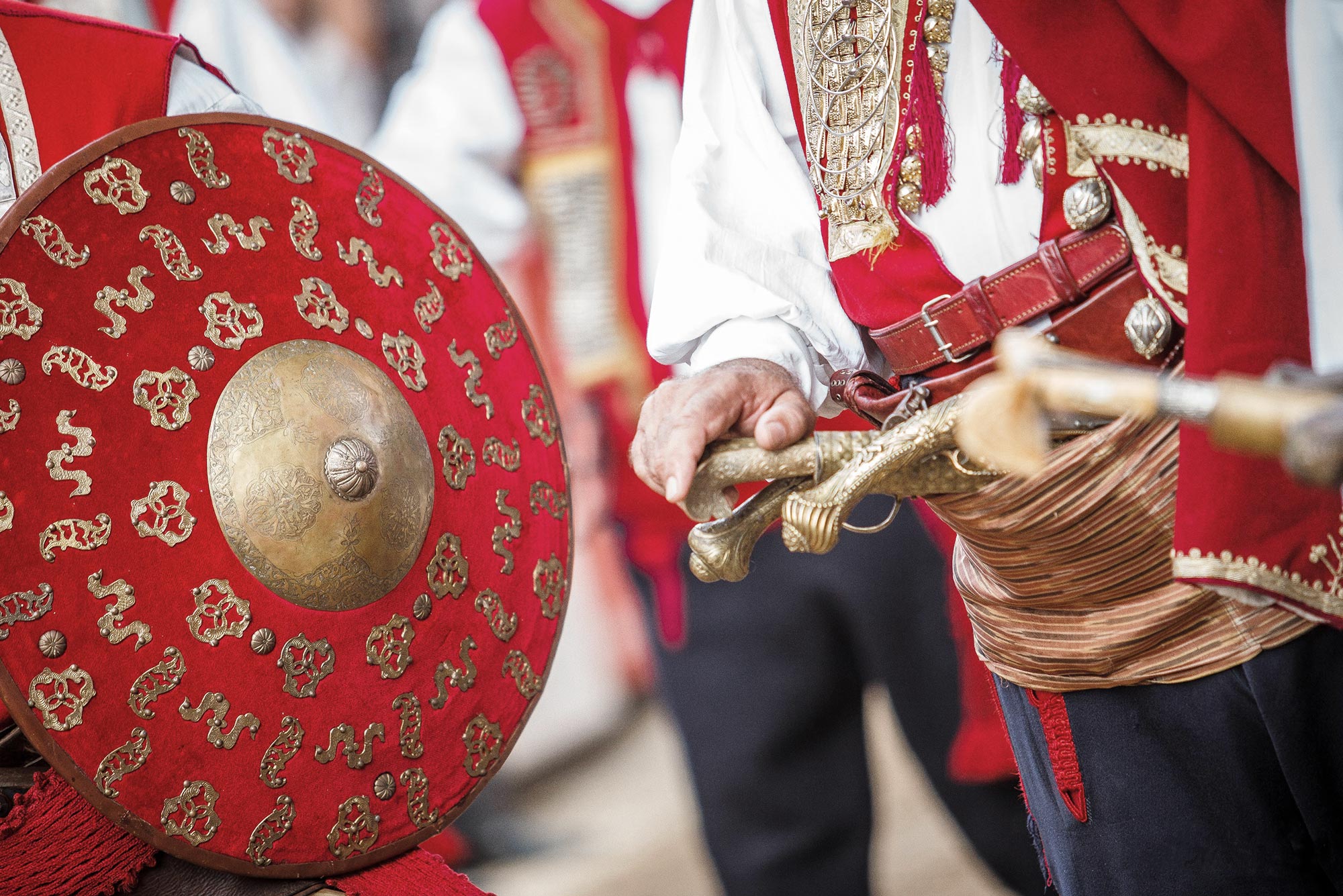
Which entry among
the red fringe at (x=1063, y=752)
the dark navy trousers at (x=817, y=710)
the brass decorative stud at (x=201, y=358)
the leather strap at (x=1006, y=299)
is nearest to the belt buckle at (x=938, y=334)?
the leather strap at (x=1006, y=299)

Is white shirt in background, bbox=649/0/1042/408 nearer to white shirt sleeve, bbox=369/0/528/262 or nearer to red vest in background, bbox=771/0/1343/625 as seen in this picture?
red vest in background, bbox=771/0/1343/625

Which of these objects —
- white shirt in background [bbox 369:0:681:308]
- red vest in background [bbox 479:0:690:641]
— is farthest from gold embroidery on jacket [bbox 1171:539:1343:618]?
white shirt in background [bbox 369:0:681:308]

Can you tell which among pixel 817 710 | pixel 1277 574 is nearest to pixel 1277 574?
pixel 1277 574

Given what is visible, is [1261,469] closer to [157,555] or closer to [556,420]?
[556,420]

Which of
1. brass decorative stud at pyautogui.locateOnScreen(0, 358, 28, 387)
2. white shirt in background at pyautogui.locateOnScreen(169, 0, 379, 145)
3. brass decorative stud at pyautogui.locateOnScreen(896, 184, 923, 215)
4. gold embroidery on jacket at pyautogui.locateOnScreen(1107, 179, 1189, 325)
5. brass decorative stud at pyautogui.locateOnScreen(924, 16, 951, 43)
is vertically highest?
white shirt in background at pyautogui.locateOnScreen(169, 0, 379, 145)

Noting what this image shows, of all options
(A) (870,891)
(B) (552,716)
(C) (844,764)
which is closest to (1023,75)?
(C) (844,764)

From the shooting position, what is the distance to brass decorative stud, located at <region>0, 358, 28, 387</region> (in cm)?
98

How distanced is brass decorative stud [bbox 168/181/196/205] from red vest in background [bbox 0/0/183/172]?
9.2 inches

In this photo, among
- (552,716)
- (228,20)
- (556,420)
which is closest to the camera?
(556,420)

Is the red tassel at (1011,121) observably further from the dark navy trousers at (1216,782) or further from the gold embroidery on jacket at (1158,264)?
the dark navy trousers at (1216,782)

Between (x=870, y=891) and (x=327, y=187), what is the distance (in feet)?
6.78

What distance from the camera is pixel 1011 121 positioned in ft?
3.54

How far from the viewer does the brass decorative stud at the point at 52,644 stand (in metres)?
0.97

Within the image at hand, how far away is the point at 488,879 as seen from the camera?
3.24 metres
